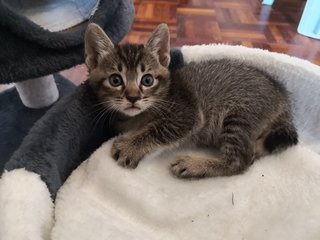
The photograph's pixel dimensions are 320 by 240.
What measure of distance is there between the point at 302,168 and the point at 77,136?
0.66 m

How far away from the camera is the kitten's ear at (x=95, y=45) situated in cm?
90

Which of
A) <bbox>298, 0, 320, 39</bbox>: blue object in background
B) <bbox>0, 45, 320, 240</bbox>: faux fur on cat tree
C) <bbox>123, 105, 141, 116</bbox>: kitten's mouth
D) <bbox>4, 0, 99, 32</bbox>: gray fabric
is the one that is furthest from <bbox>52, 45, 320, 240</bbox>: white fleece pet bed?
<bbox>298, 0, 320, 39</bbox>: blue object in background

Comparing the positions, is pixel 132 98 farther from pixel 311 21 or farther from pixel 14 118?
pixel 311 21

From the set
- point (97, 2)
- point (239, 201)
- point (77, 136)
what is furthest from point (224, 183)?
point (97, 2)

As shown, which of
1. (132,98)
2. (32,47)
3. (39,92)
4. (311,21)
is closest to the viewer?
(132,98)

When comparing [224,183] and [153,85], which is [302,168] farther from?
[153,85]

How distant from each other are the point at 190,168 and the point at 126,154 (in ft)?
0.59

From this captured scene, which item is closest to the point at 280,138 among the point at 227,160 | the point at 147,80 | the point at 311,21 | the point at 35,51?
the point at 227,160

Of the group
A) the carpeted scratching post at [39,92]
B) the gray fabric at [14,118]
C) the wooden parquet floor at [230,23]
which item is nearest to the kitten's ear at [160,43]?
the carpeted scratching post at [39,92]

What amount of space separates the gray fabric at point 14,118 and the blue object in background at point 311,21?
160 centimetres

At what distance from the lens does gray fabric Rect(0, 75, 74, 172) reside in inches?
51.7

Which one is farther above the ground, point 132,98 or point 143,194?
point 132,98

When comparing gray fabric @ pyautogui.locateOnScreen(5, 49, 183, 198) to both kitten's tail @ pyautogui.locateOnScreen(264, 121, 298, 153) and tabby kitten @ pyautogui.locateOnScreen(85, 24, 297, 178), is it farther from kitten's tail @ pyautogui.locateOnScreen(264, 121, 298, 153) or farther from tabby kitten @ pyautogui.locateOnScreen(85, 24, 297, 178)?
kitten's tail @ pyautogui.locateOnScreen(264, 121, 298, 153)

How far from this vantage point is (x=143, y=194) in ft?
Answer: 2.89
